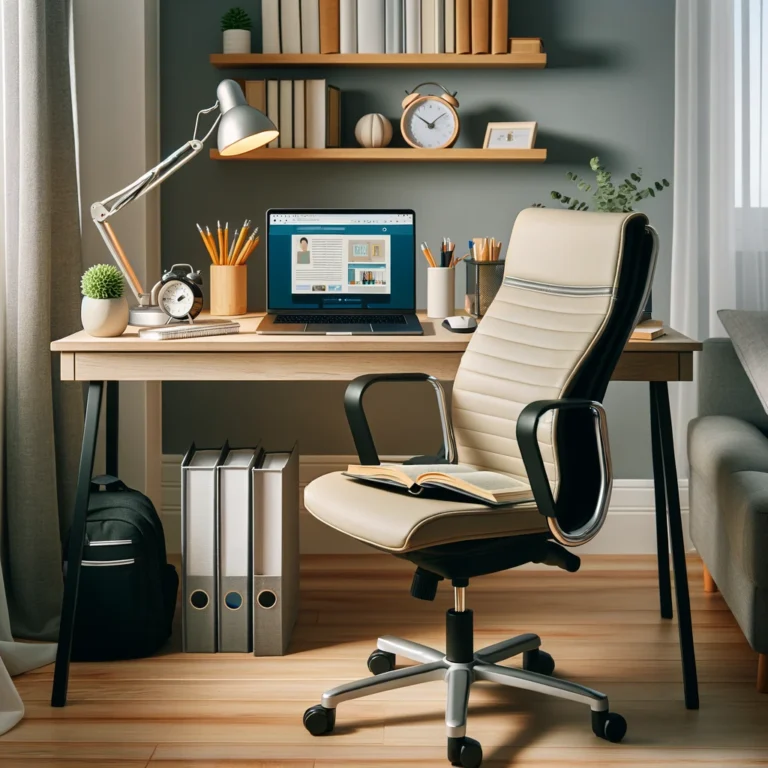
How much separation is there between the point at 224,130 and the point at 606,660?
161 centimetres

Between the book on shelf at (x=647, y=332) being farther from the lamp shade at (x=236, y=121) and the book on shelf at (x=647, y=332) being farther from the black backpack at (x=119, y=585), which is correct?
the black backpack at (x=119, y=585)

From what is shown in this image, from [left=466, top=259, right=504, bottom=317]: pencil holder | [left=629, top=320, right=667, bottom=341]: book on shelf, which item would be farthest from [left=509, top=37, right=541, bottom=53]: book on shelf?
[left=629, top=320, right=667, bottom=341]: book on shelf

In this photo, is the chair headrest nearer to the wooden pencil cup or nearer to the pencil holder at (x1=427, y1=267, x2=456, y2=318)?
the pencil holder at (x1=427, y1=267, x2=456, y2=318)

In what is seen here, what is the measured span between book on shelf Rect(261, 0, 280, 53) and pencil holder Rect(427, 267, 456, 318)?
90 cm

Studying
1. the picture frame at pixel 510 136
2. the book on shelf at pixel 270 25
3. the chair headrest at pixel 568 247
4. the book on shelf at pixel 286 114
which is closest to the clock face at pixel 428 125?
the picture frame at pixel 510 136

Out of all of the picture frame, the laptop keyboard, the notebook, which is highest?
the picture frame

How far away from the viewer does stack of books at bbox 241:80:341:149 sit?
3.08 meters

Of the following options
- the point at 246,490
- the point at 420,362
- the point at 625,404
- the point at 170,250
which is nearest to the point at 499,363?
the point at 420,362

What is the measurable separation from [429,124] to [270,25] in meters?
0.57

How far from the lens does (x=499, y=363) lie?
2.29 m

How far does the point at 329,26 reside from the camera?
10.2ft

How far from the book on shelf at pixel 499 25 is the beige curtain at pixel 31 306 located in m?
1.23

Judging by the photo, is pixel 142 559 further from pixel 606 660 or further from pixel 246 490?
pixel 606 660

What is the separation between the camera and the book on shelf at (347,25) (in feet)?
10.2
